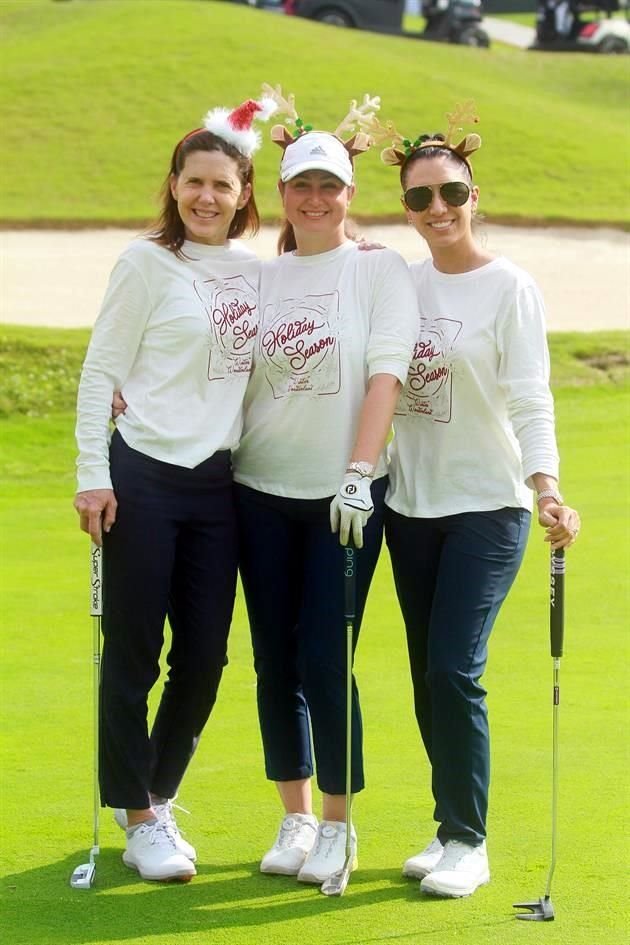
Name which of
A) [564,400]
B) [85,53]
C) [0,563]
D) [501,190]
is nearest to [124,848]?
[0,563]

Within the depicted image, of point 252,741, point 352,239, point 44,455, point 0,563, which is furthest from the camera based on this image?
point 44,455

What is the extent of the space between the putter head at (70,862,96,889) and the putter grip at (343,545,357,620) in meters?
0.85

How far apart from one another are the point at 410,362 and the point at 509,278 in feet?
1.02

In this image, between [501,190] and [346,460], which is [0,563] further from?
[501,190]

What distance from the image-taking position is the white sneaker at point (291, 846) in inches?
150

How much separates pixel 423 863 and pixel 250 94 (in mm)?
24760

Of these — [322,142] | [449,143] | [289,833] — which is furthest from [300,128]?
[289,833]

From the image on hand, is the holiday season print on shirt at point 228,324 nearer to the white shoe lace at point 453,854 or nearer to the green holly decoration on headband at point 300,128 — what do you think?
the green holly decoration on headband at point 300,128

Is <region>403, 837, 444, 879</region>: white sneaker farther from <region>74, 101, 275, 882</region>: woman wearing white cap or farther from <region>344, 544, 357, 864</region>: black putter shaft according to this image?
<region>74, 101, 275, 882</region>: woman wearing white cap

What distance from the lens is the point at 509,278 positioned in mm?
3758

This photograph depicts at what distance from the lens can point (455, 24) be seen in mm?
37844

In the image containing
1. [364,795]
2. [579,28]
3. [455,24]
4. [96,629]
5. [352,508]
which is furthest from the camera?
[579,28]

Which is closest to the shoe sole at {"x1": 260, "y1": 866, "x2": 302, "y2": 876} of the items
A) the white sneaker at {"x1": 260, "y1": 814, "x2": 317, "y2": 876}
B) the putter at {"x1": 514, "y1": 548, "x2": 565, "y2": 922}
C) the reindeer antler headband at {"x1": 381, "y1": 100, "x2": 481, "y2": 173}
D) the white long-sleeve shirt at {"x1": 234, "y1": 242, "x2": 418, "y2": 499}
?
the white sneaker at {"x1": 260, "y1": 814, "x2": 317, "y2": 876}

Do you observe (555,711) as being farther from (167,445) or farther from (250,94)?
(250,94)
